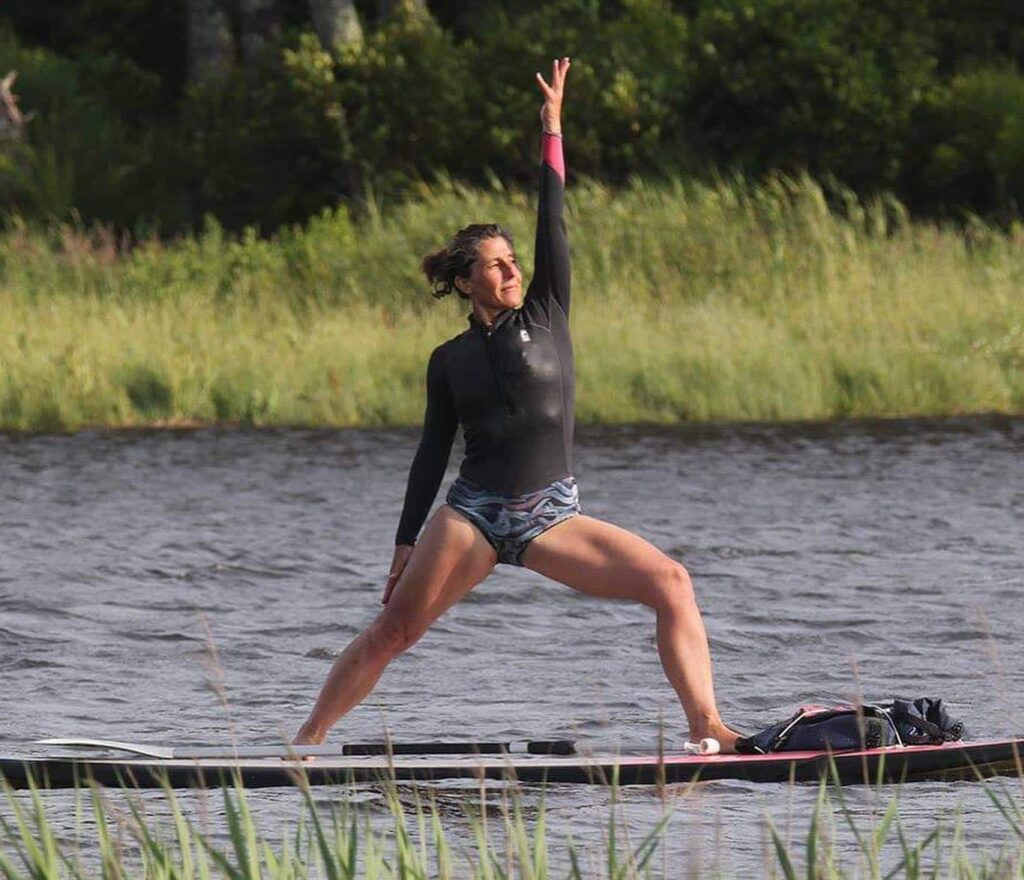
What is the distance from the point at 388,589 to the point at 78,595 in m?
5.17

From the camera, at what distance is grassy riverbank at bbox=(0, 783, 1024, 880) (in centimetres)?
551

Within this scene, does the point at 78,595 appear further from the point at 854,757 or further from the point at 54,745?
the point at 854,757

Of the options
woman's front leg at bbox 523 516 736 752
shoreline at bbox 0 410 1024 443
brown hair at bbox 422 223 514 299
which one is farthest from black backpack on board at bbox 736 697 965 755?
shoreline at bbox 0 410 1024 443

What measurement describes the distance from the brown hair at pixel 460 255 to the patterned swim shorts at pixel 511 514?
25.3 inches

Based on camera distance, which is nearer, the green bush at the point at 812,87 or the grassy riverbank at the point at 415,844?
the grassy riverbank at the point at 415,844

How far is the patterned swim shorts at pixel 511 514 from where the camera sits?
809 centimetres

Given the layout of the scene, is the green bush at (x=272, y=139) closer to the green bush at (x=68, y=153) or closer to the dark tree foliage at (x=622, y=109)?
the dark tree foliage at (x=622, y=109)

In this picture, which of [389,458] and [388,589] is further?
[389,458]

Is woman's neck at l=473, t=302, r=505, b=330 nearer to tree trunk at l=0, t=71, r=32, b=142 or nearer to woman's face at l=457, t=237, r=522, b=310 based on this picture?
woman's face at l=457, t=237, r=522, b=310

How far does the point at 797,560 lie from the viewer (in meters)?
14.4

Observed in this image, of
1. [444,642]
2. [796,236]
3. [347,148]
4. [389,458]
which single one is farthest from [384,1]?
[444,642]

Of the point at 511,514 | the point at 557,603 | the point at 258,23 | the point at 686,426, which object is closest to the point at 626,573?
the point at 511,514

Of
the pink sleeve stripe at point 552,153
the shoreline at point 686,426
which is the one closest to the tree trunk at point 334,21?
the shoreline at point 686,426

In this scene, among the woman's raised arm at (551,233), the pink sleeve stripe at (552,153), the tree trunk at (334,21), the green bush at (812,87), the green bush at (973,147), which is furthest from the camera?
the tree trunk at (334,21)
